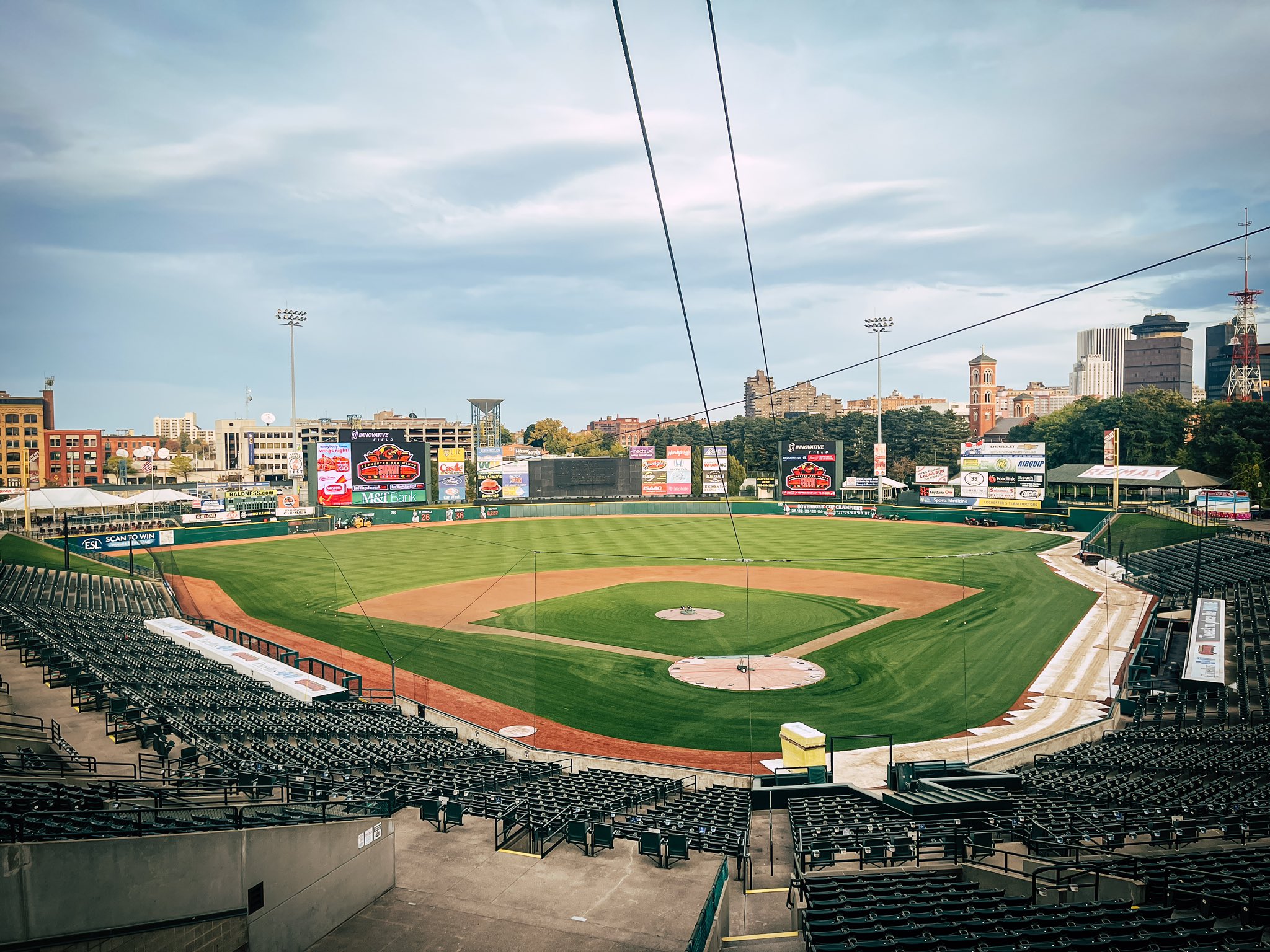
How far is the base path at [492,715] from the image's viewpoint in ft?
61.9

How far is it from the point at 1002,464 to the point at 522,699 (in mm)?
55550

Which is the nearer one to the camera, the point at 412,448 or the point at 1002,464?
the point at 1002,464

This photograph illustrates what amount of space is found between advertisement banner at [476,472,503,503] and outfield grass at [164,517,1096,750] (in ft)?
70.5

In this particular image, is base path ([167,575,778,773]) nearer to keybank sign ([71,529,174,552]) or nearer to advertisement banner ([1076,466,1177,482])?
keybank sign ([71,529,174,552])

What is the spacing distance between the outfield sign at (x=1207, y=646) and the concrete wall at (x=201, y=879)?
2090 centimetres

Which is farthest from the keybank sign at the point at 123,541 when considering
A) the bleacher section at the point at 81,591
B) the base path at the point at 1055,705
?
the base path at the point at 1055,705

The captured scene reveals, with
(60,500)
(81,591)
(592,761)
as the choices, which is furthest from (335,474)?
(592,761)

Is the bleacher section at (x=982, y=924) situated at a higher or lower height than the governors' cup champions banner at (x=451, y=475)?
lower

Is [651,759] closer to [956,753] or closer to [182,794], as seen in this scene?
[956,753]

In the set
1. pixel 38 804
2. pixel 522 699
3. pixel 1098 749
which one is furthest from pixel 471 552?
pixel 38 804

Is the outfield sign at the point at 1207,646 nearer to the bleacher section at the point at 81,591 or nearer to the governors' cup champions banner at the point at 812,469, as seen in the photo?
the bleacher section at the point at 81,591

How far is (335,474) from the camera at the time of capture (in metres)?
72.6

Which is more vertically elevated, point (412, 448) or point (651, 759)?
point (412, 448)

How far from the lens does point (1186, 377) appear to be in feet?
609
